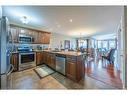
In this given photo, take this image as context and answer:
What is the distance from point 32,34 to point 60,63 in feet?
8.53

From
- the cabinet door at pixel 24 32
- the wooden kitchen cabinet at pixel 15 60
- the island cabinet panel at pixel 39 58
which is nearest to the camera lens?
the wooden kitchen cabinet at pixel 15 60

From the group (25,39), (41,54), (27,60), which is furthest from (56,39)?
(27,60)

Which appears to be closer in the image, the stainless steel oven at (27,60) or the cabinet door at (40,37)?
the stainless steel oven at (27,60)

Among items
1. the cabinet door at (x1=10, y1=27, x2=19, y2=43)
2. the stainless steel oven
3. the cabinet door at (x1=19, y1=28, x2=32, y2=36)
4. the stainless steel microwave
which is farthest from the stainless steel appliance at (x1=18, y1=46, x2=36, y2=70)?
the cabinet door at (x1=19, y1=28, x2=32, y2=36)

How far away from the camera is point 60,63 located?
11.9ft

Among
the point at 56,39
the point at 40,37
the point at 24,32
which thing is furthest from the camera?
the point at 56,39

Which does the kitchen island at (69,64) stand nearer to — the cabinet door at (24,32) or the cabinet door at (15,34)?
the cabinet door at (15,34)

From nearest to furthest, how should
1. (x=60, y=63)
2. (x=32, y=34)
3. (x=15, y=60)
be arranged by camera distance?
(x=60, y=63) → (x=15, y=60) → (x=32, y=34)

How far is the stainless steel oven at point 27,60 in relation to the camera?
4203 millimetres

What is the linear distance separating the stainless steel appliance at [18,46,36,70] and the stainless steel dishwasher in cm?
162

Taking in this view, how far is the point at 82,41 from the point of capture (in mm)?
11172

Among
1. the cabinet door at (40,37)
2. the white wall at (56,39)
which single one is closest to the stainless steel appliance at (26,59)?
the cabinet door at (40,37)

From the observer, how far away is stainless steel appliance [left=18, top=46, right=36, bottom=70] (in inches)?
166

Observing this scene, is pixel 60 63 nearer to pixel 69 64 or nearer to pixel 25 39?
pixel 69 64
